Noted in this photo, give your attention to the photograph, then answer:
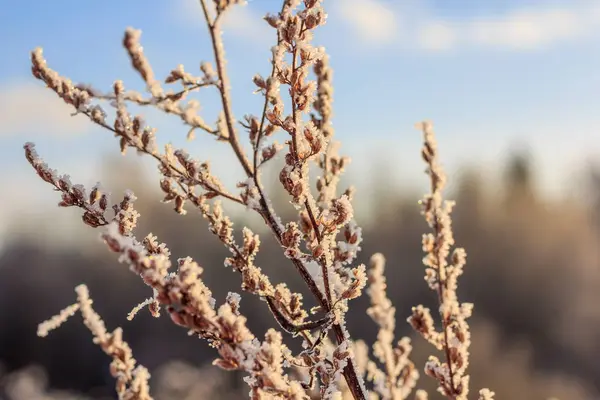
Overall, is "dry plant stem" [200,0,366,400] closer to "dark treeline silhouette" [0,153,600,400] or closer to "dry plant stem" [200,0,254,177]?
"dry plant stem" [200,0,254,177]

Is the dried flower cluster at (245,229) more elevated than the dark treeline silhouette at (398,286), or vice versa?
the dark treeline silhouette at (398,286)

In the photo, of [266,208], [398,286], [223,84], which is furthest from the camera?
[398,286]

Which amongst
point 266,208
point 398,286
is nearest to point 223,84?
point 266,208

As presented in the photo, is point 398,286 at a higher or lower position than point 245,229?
higher

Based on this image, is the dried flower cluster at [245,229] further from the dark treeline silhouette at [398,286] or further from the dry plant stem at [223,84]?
the dark treeline silhouette at [398,286]

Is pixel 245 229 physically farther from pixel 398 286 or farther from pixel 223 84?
pixel 398 286

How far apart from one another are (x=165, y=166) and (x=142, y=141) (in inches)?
3.8

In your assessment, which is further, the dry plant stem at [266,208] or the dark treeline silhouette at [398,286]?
the dark treeline silhouette at [398,286]

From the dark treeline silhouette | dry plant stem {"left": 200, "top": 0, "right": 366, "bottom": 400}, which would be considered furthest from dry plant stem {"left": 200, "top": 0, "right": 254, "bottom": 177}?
the dark treeline silhouette

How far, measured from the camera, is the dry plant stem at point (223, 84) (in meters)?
1.35

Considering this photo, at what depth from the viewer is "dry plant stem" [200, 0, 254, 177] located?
4.44ft

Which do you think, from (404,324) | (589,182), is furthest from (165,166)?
(589,182)

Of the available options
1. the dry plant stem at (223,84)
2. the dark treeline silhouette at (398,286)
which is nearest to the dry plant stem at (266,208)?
the dry plant stem at (223,84)

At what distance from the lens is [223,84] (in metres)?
1.39
